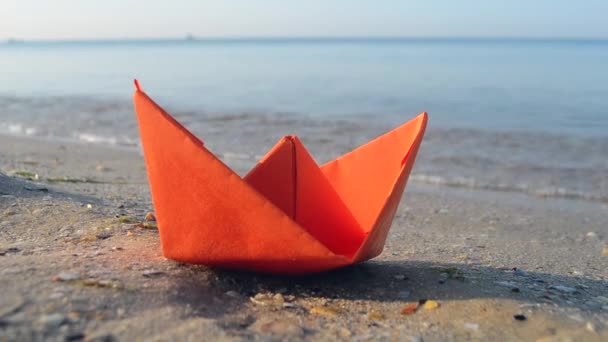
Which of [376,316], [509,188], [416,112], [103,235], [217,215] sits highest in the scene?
[217,215]

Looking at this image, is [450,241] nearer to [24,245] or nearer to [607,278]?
[607,278]

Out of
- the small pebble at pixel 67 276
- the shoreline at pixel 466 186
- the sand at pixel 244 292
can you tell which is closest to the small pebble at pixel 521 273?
the sand at pixel 244 292

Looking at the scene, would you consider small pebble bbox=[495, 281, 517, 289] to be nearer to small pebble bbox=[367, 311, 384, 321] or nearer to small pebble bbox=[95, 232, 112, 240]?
small pebble bbox=[367, 311, 384, 321]

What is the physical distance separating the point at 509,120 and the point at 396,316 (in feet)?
36.8

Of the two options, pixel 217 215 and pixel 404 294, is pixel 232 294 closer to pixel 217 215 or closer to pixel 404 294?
pixel 217 215

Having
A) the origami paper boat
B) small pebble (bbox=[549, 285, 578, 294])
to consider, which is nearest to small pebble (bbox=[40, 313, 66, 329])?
the origami paper boat

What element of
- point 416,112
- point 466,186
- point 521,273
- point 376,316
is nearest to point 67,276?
point 376,316

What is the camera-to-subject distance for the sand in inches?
76.8

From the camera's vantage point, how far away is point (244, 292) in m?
2.33

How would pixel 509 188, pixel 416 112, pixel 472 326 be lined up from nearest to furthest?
pixel 472 326
pixel 509 188
pixel 416 112

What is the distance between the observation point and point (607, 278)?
330cm

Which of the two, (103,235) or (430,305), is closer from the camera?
(430,305)

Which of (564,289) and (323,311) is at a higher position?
(323,311)

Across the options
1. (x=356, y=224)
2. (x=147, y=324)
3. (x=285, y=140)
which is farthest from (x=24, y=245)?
(x=356, y=224)
